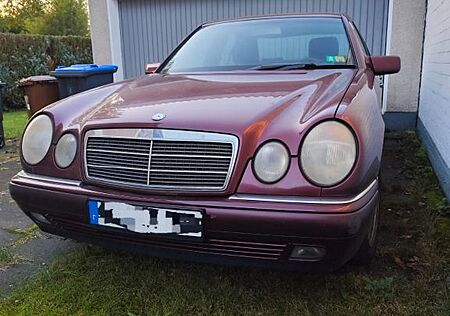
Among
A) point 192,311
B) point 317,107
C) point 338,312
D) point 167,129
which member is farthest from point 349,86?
point 192,311

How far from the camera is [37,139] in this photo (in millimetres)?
2207

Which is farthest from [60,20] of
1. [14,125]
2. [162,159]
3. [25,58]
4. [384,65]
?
[162,159]

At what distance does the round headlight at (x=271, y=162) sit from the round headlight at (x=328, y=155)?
0.07 meters

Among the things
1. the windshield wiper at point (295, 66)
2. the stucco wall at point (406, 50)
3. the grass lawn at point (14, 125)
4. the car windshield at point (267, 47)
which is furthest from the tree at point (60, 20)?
the windshield wiper at point (295, 66)

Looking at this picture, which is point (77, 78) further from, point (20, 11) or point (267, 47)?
point (20, 11)

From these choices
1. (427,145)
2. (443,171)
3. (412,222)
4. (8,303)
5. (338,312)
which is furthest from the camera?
(427,145)

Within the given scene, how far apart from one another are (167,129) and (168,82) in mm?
871

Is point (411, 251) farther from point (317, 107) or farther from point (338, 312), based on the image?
point (317, 107)

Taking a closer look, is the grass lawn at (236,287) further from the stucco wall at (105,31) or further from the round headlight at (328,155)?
the stucco wall at (105,31)

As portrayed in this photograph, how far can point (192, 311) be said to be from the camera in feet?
6.72

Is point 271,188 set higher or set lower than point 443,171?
higher

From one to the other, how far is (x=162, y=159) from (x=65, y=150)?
573mm

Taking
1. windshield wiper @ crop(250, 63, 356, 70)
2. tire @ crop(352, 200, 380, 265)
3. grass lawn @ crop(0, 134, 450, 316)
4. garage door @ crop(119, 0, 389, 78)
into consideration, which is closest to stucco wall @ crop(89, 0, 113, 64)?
garage door @ crop(119, 0, 389, 78)

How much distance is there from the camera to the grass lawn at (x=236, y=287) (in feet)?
6.73
